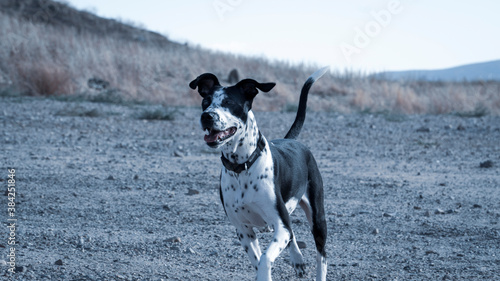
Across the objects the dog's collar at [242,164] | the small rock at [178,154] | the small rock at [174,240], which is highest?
the dog's collar at [242,164]

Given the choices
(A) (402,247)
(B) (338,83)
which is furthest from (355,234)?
(B) (338,83)

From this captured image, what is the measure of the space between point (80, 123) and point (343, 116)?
7314mm

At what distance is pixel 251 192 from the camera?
4211 mm

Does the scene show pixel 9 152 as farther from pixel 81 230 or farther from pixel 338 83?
pixel 338 83

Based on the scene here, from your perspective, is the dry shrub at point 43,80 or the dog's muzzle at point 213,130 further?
the dry shrub at point 43,80

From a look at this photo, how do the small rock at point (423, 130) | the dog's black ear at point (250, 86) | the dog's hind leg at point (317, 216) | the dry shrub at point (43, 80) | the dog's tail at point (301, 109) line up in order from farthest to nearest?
the dry shrub at point (43, 80) → the small rock at point (423, 130) → the dog's tail at point (301, 109) → the dog's hind leg at point (317, 216) → the dog's black ear at point (250, 86)

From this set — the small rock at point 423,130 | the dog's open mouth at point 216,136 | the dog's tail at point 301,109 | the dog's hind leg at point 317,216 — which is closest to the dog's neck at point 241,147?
the dog's open mouth at point 216,136

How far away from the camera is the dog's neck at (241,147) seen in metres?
4.20

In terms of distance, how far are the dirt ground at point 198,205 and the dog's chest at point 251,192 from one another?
814 mm

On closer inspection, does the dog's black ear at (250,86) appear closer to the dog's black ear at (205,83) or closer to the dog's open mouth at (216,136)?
the dog's black ear at (205,83)

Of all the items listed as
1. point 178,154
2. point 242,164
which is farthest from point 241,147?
point 178,154

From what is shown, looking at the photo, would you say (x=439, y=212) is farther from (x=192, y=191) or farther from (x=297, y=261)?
(x=192, y=191)

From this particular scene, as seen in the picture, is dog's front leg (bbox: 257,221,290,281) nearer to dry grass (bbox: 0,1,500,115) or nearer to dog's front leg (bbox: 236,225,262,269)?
dog's front leg (bbox: 236,225,262,269)

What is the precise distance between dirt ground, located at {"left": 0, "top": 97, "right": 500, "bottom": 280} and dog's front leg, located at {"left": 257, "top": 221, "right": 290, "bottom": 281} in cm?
84
